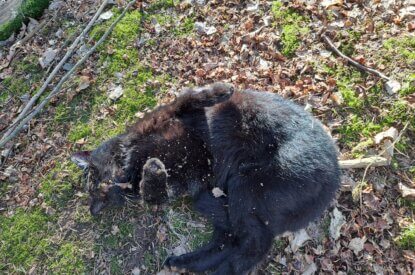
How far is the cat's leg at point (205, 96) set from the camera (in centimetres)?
413

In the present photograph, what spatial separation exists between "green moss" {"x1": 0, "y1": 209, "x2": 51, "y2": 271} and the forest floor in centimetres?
1

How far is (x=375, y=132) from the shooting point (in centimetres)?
443

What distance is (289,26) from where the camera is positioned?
503cm

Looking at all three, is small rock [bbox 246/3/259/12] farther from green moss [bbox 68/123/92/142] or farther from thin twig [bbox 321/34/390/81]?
green moss [bbox 68/123/92/142]

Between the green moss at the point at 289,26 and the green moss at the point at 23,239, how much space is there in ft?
12.1

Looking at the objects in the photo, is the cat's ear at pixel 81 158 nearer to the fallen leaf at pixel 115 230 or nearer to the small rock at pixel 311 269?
the fallen leaf at pixel 115 230

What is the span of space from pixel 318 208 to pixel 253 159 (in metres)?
0.79

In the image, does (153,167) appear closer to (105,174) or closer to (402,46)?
(105,174)

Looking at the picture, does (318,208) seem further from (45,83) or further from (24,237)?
(45,83)

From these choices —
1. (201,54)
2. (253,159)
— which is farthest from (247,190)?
(201,54)

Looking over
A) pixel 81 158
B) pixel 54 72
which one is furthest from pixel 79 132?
pixel 54 72

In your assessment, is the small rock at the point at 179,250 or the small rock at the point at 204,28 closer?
the small rock at the point at 179,250

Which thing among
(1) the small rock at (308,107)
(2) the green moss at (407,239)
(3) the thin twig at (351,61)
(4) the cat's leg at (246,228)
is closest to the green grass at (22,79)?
(4) the cat's leg at (246,228)

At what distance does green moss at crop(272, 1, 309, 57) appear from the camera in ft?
16.2
